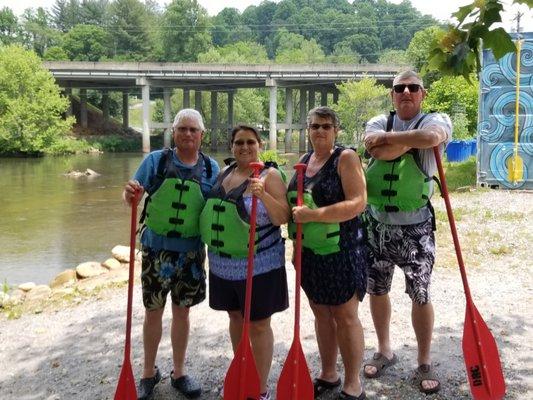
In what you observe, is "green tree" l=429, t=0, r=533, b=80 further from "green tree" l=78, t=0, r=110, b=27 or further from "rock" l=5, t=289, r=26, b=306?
"green tree" l=78, t=0, r=110, b=27

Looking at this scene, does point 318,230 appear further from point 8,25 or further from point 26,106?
point 8,25

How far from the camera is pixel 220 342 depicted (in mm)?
4875

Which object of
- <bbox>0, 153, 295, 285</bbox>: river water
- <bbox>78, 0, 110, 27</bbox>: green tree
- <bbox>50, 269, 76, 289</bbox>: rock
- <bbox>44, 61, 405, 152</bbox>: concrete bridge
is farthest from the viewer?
<bbox>78, 0, 110, 27</bbox>: green tree

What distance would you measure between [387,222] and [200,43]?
84.8 m

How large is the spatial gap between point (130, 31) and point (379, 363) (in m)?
92.1

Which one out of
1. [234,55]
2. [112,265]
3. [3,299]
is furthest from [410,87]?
[234,55]

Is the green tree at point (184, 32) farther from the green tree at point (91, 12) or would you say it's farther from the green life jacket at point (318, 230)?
the green life jacket at point (318, 230)

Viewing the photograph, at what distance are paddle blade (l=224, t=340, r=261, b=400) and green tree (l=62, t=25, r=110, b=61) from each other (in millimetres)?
85702

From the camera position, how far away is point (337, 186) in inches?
127

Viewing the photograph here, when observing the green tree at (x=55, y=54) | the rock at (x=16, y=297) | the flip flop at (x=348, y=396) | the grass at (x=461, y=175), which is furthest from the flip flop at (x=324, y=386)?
the green tree at (x=55, y=54)

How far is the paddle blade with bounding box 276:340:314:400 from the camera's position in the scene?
3.30 meters

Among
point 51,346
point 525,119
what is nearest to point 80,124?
point 525,119

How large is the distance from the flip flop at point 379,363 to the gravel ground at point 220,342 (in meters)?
0.05

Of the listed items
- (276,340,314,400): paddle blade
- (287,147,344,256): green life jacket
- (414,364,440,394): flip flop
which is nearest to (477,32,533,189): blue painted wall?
(414,364,440,394): flip flop
